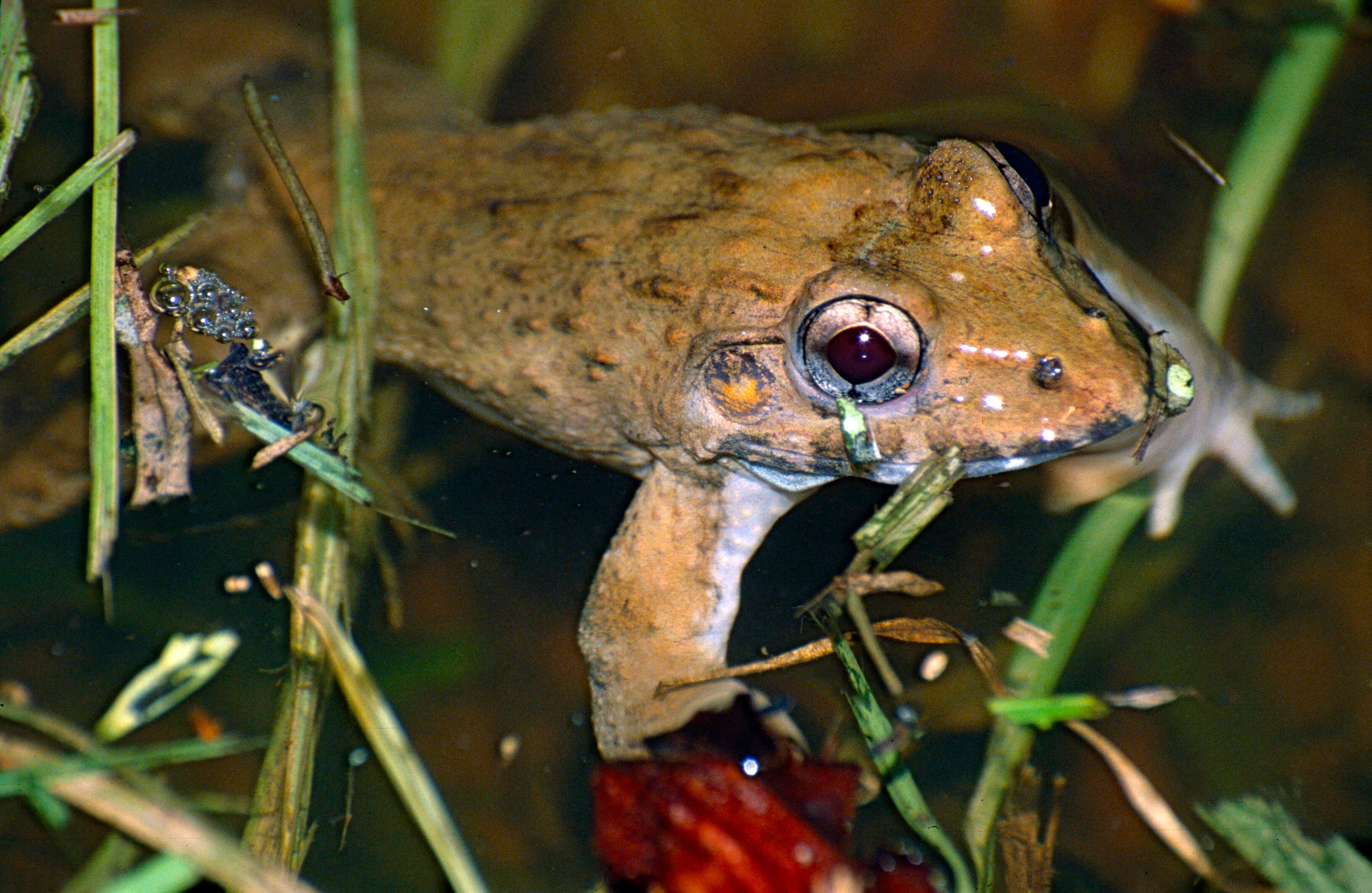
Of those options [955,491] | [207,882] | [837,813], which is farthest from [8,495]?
[955,491]

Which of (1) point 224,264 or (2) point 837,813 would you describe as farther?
(1) point 224,264

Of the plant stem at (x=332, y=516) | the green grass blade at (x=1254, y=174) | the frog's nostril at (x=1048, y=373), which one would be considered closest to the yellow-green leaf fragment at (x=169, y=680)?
the plant stem at (x=332, y=516)

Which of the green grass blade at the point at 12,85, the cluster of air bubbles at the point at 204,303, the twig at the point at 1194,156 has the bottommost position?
the cluster of air bubbles at the point at 204,303

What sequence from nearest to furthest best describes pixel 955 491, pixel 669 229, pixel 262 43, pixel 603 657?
pixel 669 229, pixel 603 657, pixel 955 491, pixel 262 43

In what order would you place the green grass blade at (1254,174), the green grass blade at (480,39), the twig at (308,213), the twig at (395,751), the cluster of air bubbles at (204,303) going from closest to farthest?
1. the twig at (395,751)
2. the twig at (308,213)
3. the cluster of air bubbles at (204,303)
4. the green grass blade at (1254,174)
5. the green grass blade at (480,39)

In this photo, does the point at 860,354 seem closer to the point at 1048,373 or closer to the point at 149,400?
the point at 1048,373

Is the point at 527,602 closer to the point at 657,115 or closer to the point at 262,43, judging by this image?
the point at 657,115

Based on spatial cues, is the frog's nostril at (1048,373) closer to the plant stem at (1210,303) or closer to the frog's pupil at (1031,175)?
the frog's pupil at (1031,175)

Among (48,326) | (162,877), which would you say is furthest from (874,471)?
(48,326)
